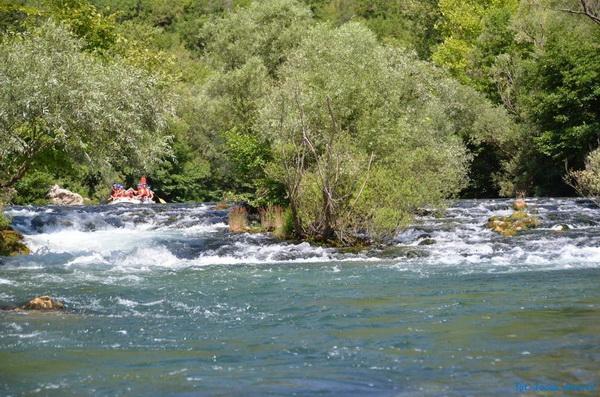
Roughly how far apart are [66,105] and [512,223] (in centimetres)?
1521

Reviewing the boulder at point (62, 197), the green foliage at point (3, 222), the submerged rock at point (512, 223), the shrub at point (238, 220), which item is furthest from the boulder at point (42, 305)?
the boulder at point (62, 197)

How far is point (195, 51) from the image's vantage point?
309 feet

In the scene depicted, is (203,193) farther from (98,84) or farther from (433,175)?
(98,84)

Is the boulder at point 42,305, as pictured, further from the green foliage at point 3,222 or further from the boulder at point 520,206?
the boulder at point 520,206

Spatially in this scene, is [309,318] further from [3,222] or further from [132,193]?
[132,193]

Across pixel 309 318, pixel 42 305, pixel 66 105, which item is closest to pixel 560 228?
pixel 309 318

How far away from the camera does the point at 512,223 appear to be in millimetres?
26844

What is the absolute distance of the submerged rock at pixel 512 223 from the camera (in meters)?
25.7

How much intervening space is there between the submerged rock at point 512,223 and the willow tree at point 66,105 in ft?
37.5

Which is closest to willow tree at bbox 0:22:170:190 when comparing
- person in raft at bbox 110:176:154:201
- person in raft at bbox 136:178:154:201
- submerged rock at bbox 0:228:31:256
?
submerged rock at bbox 0:228:31:256

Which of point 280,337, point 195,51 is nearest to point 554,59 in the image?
point 280,337

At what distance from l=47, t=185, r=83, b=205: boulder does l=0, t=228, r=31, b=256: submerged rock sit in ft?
70.6

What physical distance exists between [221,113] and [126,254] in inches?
680

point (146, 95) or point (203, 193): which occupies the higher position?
point (146, 95)
